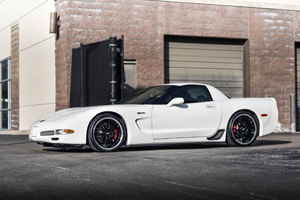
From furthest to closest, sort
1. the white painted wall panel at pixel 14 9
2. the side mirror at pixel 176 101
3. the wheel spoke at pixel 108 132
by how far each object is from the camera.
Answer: the white painted wall panel at pixel 14 9
the side mirror at pixel 176 101
the wheel spoke at pixel 108 132

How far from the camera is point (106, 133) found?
30.8 ft

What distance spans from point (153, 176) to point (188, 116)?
3946 millimetres

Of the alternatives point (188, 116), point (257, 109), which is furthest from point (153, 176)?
point (257, 109)

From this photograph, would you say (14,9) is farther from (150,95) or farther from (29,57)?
(150,95)

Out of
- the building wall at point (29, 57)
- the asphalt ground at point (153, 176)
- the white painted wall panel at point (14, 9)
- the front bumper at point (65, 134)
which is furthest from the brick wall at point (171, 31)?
the asphalt ground at point (153, 176)

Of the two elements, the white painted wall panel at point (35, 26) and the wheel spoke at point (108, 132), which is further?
the white painted wall panel at point (35, 26)

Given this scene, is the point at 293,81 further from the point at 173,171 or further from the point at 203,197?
the point at 203,197

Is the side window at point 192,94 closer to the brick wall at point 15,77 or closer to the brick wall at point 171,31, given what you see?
the brick wall at point 171,31

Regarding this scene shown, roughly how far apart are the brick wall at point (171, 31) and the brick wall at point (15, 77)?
4.83 meters

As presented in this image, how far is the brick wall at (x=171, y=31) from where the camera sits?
677 inches

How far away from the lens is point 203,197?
4867 mm

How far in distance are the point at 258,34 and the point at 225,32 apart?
4.13 ft

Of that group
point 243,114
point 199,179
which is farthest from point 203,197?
point 243,114

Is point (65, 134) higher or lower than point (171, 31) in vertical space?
lower
